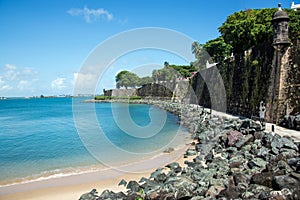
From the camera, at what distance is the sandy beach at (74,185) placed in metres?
6.34

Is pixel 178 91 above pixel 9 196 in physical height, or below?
above

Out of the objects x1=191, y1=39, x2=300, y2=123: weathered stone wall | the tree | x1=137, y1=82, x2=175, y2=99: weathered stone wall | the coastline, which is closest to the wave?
the coastline

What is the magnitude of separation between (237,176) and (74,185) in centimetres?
447

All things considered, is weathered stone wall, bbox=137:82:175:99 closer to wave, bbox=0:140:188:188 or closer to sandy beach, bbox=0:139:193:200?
wave, bbox=0:140:188:188

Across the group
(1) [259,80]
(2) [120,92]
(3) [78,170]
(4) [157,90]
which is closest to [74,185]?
(3) [78,170]

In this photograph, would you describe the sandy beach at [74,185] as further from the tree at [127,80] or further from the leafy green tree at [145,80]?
the tree at [127,80]

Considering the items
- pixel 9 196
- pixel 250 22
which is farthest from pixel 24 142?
pixel 250 22

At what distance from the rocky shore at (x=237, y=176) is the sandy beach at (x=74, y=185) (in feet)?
1.90

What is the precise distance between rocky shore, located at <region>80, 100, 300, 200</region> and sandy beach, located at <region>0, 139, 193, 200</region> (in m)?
0.58

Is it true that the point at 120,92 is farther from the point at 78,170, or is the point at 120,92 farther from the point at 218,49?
the point at 78,170

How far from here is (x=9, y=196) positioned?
646 centimetres

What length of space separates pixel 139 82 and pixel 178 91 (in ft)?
66.1

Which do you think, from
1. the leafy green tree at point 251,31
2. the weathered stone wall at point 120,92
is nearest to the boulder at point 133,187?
the leafy green tree at point 251,31

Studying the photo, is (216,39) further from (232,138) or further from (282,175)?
(282,175)
